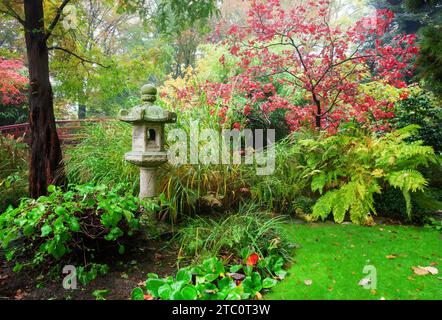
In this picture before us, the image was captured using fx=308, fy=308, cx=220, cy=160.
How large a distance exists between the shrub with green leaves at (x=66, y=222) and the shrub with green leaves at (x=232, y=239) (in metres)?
0.54

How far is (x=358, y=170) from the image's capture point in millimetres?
3777

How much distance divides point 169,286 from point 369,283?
1.43m

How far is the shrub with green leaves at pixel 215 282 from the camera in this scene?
2.07 m

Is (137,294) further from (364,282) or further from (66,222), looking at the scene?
(364,282)

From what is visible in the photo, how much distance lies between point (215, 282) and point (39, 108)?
2.81 m

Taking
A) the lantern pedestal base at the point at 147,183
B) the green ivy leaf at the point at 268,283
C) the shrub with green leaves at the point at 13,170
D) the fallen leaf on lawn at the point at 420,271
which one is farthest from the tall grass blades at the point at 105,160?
the fallen leaf on lawn at the point at 420,271

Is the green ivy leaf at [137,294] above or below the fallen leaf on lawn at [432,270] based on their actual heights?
below

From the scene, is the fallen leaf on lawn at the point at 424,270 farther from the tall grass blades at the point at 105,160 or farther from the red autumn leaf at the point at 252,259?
the tall grass blades at the point at 105,160

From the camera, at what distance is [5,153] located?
4.89 metres

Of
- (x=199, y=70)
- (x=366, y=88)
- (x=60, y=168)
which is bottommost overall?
(x=60, y=168)

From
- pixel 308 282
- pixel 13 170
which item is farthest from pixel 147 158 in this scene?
pixel 13 170

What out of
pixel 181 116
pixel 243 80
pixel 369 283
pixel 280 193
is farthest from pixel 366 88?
pixel 369 283

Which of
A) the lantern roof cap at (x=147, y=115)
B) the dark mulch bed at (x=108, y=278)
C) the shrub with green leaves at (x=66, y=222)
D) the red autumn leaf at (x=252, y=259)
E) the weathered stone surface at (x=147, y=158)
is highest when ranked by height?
the lantern roof cap at (x=147, y=115)
